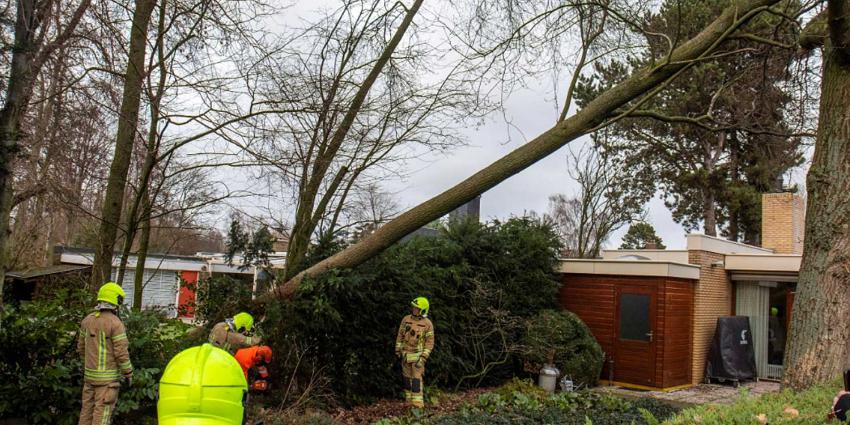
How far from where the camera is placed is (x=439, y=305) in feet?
42.4

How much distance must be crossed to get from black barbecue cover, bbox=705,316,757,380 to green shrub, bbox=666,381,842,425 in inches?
459

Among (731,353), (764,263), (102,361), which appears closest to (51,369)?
(102,361)

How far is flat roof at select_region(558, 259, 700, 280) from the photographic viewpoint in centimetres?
1538

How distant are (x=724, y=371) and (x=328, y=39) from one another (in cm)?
1232

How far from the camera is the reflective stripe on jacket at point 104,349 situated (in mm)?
7445

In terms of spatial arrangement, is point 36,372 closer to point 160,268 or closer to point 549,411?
point 549,411

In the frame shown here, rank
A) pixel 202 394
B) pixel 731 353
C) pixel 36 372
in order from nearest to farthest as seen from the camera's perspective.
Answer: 1. pixel 202 394
2. pixel 36 372
3. pixel 731 353

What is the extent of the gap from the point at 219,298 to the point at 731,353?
40.8 feet

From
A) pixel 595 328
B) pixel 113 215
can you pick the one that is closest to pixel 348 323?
pixel 113 215

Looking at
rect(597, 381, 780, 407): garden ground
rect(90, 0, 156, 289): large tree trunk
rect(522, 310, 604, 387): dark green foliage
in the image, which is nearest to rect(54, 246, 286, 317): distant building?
rect(522, 310, 604, 387): dark green foliage

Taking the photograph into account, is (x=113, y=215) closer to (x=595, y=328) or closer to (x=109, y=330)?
(x=109, y=330)

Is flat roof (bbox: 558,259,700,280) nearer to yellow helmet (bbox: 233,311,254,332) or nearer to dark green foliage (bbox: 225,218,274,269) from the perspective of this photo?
dark green foliage (bbox: 225,218,274,269)

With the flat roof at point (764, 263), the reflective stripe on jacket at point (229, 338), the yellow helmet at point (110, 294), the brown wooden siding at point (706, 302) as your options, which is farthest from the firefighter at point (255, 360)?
the flat roof at point (764, 263)

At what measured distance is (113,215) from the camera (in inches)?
396
